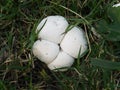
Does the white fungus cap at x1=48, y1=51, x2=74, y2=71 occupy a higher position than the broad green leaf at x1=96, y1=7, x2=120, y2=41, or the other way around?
the broad green leaf at x1=96, y1=7, x2=120, y2=41

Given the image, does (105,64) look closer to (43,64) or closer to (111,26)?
(111,26)

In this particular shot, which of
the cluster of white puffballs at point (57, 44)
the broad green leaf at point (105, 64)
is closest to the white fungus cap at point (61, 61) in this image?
the cluster of white puffballs at point (57, 44)

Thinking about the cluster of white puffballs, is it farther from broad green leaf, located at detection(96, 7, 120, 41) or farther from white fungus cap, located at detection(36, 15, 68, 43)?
broad green leaf, located at detection(96, 7, 120, 41)

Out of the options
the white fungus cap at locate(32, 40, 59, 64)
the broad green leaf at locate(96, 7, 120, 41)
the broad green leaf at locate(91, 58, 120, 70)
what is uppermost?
the broad green leaf at locate(96, 7, 120, 41)

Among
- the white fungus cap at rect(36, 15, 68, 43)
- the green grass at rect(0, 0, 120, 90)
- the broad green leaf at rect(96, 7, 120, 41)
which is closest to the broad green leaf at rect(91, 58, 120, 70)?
the green grass at rect(0, 0, 120, 90)

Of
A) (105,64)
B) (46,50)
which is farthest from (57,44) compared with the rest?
(105,64)

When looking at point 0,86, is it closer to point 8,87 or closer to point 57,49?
point 8,87
